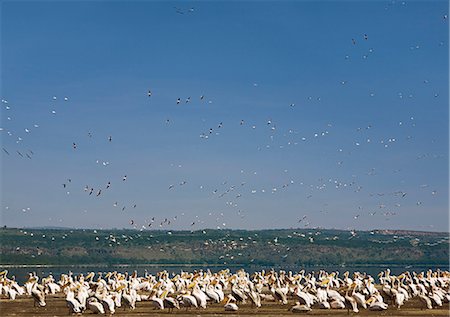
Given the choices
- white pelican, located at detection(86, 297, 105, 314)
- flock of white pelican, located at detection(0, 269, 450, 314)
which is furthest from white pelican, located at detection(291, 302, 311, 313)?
white pelican, located at detection(86, 297, 105, 314)

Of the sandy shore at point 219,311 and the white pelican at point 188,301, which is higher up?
the white pelican at point 188,301

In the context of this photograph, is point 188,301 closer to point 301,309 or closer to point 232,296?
point 232,296

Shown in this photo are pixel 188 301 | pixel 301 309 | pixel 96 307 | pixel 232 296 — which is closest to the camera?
pixel 96 307

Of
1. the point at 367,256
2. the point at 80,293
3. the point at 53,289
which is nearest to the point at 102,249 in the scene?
the point at 367,256

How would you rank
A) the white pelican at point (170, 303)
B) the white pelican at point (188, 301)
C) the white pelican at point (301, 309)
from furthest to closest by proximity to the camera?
the white pelican at point (188, 301) < the white pelican at point (170, 303) < the white pelican at point (301, 309)

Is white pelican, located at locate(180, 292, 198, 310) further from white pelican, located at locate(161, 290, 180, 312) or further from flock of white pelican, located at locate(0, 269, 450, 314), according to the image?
white pelican, located at locate(161, 290, 180, 312)

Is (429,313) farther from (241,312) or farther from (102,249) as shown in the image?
(102,249)

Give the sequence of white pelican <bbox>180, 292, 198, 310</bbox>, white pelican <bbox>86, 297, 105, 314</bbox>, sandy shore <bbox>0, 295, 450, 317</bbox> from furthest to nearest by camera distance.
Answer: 1. white pelican <bbox>180, 292, 198, 310</bbox>
2. sandy shore <bbox>0, 295, 450, 317</bbox>
3. white pelican <bbox>86, 297, 105, 314</bbox>

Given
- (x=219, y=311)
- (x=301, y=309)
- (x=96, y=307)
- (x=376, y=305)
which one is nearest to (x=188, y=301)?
(x=219, y=311)

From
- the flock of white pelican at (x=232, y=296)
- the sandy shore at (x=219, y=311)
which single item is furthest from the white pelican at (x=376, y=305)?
the sandy shore at (x=219, y=311)

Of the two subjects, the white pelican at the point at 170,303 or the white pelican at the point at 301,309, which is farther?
the white pelican at the point at 170,303

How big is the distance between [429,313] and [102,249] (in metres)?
158

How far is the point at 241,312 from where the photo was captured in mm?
36469

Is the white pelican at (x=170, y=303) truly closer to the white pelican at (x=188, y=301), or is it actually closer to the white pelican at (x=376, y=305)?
the white pelican at (x=188, y=301)
